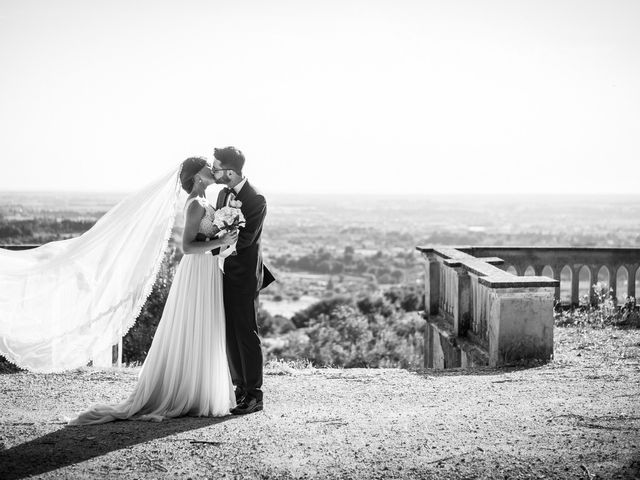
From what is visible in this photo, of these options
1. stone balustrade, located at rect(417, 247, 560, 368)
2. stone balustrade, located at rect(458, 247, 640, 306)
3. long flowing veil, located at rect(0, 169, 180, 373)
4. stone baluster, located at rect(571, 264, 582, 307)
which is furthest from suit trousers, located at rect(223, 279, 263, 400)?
stone baluster, located at rect(571, 264, 582, 307)

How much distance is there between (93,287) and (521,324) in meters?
4.93

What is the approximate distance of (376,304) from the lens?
36969 millimetres

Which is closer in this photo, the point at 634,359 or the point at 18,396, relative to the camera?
the point at 18,396

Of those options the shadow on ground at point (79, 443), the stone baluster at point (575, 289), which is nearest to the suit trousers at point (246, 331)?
the shadow on ground at point (79, 443)

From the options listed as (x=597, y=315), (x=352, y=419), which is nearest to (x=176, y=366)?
(x=352, y=419)

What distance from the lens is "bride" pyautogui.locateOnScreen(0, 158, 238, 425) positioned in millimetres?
6457

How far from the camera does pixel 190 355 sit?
21.2ft

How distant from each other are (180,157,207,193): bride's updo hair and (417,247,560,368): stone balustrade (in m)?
3.91

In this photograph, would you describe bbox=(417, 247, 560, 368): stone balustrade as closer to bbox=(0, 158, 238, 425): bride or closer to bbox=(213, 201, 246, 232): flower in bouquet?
bbox=(213, 201, 246, 232): flower in bouquet

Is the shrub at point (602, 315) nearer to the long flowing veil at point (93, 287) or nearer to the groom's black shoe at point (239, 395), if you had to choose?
the groom's black shoe at point (239, 395)

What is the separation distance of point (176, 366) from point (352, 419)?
166 centimetres

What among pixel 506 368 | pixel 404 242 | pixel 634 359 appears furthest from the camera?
pixel 404 242

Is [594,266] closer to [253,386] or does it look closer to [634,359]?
[634,359]

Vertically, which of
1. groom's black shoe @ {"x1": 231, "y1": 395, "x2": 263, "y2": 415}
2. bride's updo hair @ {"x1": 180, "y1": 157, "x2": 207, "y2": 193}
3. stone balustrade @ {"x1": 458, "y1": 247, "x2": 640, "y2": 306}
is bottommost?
groom's black shoe @ {"x1": 231, "y1": 395, "x2": 263, "y2": 415}
